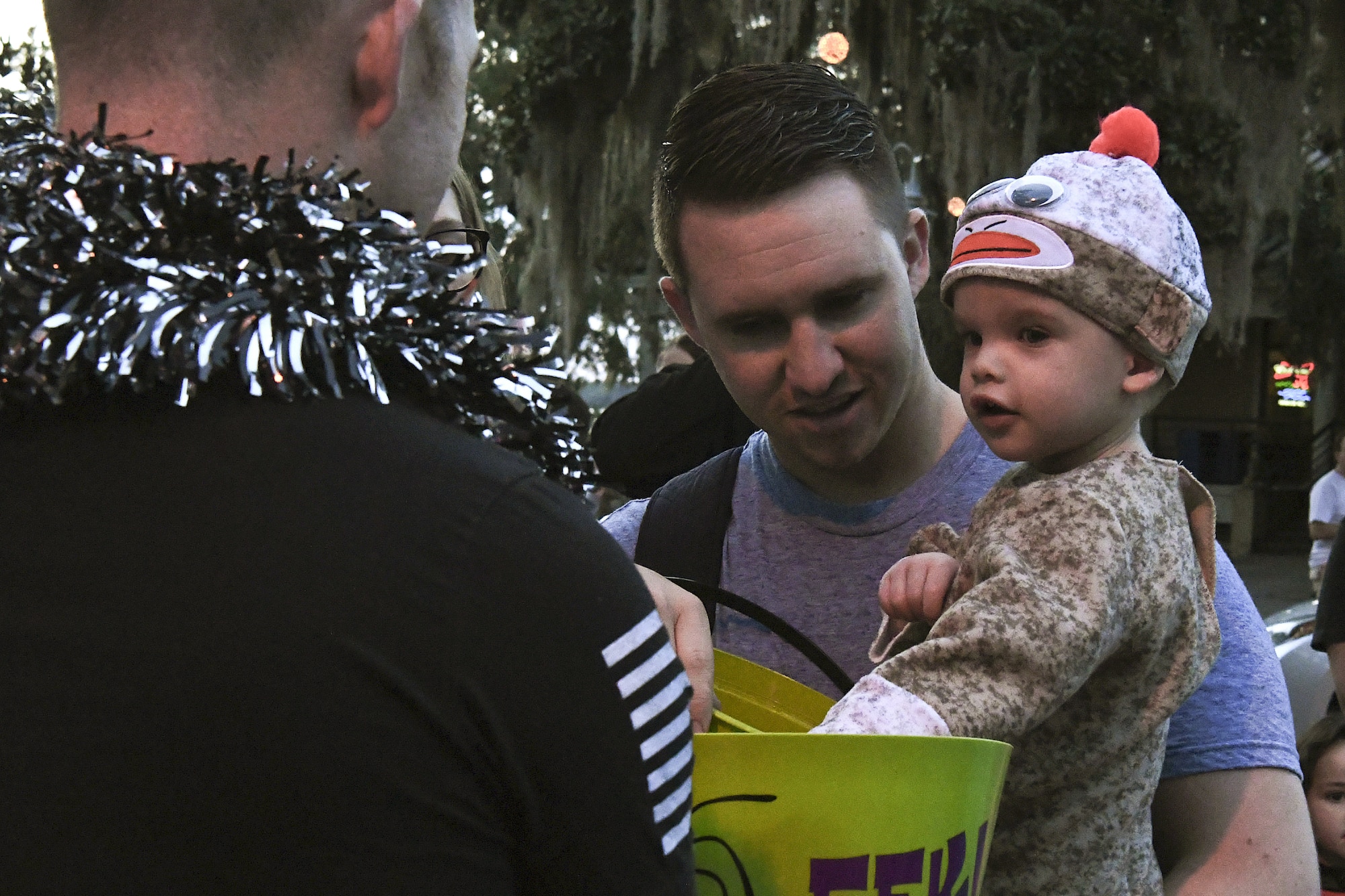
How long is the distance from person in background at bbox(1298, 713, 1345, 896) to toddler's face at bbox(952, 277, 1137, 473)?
2585mm

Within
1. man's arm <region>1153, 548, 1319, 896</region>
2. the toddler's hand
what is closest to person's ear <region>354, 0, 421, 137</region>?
the toddler's hand

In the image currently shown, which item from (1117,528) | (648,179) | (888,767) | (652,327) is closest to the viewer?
(888,767)

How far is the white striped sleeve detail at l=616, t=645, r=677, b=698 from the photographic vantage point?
3.00 feet

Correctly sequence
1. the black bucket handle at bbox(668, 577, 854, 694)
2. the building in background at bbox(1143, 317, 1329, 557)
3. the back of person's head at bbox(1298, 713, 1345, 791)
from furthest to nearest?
the building in background at bbox(1143, 317, 1329, 557) < the back of person's head at bbox(1298, 713, 1345, 791) < the black bucket handle at bbox(668, 577, 854, 694)

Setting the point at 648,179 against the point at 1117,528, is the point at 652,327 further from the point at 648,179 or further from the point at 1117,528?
the point at 1117,528

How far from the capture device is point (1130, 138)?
1898mm

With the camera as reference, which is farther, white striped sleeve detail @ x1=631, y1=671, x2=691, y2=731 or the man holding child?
the man holding child

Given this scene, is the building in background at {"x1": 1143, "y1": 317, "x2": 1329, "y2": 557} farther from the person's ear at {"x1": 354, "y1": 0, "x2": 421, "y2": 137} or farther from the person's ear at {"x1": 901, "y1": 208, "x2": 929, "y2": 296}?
the person's ear at {"x1": 354, "y1": 0, "x2": 421, "y2": 137}

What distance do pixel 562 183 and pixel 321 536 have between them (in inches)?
439

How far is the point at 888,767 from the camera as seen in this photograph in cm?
114

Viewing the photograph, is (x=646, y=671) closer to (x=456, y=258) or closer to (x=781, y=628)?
(x=456, y=258)

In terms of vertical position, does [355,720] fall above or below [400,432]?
below

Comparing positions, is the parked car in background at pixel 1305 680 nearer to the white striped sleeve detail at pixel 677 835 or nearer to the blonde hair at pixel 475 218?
the blonde hair at pixel 475 218

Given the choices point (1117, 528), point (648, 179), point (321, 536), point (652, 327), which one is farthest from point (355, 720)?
point (652, 327)
